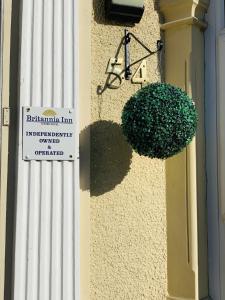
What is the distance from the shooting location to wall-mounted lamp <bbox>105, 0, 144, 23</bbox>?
3209mm

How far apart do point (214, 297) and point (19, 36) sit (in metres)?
2.59

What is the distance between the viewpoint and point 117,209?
3201 mm

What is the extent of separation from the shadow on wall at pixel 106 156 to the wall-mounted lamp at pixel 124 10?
0.85 metres

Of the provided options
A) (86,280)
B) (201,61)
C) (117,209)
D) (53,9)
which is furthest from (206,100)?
(86,280)

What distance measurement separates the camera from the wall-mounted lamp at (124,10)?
10.5 ft

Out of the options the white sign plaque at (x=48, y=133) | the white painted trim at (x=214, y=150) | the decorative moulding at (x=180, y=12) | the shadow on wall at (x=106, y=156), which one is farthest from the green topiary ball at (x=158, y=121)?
the decorative moulding at (x=180, y=12)

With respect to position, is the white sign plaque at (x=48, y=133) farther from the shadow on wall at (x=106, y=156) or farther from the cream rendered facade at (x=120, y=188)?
the shadow on wall at (x=106, y=156)

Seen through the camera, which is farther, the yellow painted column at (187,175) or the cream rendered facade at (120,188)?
the yellow painted column at (187,175)

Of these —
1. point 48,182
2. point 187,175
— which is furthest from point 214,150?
point 48,182

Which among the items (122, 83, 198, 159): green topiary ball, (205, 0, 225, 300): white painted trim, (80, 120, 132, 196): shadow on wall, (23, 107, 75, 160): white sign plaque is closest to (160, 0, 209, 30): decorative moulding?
(205, 0, 225, 300): white painted trim

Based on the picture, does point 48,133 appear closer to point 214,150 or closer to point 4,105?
point 4,105

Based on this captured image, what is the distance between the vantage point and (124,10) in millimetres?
3250

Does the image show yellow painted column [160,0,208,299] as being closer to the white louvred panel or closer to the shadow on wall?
the shadow on wall

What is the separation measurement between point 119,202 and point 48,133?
2.62ft
